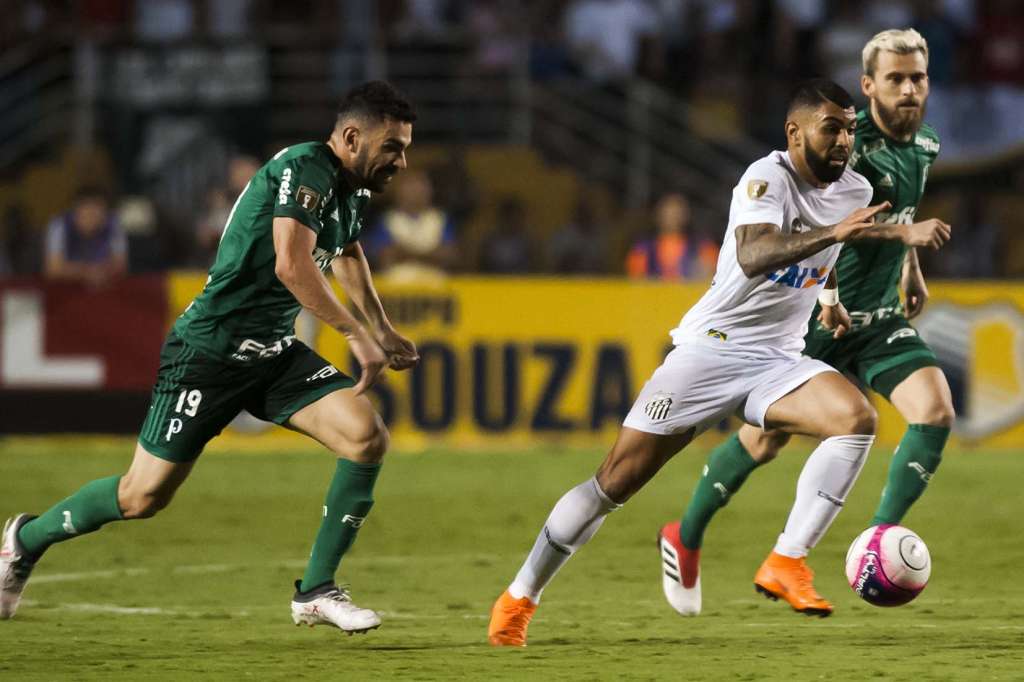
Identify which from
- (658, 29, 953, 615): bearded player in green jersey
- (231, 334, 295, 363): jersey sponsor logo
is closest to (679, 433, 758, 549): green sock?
(658, 29, 953, 615): bearded player in green jersey

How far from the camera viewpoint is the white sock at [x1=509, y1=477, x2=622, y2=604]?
7.32m

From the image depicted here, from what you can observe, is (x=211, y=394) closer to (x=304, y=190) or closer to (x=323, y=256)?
(x=323, y=256)

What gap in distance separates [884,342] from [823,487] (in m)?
1.23

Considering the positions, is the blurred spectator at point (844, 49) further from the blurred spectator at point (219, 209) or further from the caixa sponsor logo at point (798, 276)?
the caixa sponsor logo at point (798, 276)

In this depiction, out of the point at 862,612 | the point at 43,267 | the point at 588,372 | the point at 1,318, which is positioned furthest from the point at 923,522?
the point at 43,267

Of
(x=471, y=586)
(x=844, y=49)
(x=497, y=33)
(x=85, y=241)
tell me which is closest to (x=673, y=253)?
(x=85, y=241)

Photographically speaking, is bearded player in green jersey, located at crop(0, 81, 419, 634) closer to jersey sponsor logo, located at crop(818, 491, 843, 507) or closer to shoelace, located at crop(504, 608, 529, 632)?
shoelace, located at crop(504, 608, 529, 632)

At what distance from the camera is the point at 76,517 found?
786 cm

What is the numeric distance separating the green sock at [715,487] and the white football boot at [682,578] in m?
0.08

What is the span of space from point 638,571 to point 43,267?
1098cm

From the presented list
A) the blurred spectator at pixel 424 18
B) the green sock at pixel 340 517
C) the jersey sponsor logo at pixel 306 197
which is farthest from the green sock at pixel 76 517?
the blurred spectator at pixel 424 18

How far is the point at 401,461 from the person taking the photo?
48.9 feet

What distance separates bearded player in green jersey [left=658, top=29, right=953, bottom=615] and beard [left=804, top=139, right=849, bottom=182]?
967mm

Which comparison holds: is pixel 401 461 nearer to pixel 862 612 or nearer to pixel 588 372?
pixel 588 372
